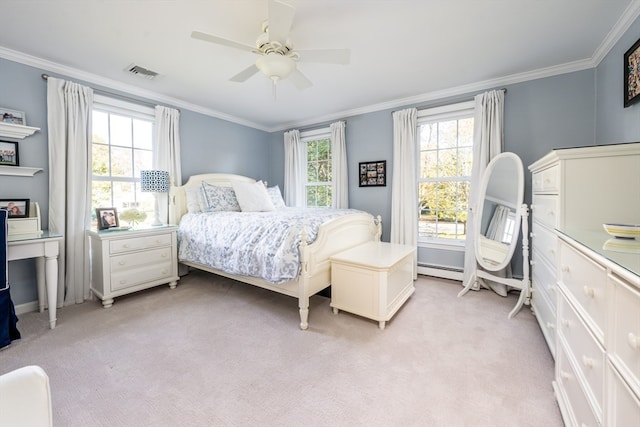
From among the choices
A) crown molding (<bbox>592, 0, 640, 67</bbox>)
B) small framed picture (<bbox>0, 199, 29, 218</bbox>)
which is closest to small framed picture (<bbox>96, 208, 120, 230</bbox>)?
small framed picture (<bbox>0, 199, 29, 218</bbox>)

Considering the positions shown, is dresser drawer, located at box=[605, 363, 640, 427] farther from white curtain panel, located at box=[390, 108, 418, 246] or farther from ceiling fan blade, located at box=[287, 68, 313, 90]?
white curtain panel, located at box=[390, 108, 418, 246]

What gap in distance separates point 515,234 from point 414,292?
48.4 inches

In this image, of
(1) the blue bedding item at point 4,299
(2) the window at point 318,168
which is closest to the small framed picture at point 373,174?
(2) the window at point 318,168

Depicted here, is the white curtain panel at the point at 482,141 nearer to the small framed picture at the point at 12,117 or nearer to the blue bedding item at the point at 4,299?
the blue bedding item at the point at 4,299

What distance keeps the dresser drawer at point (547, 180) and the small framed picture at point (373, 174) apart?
1.91 m

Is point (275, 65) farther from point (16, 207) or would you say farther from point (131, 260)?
point (16, 207)

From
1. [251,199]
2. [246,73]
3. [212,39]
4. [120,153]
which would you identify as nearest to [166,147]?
[120,153]

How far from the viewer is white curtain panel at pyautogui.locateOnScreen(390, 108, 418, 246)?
144 inches

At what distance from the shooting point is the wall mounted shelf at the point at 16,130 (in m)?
2.36

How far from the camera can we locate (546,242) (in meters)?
1.94

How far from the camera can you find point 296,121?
15.6 ft

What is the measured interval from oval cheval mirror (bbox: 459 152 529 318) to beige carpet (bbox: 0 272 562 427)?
44cm

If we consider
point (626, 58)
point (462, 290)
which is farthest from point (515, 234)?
point (626, 58)

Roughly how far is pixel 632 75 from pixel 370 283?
254cm
